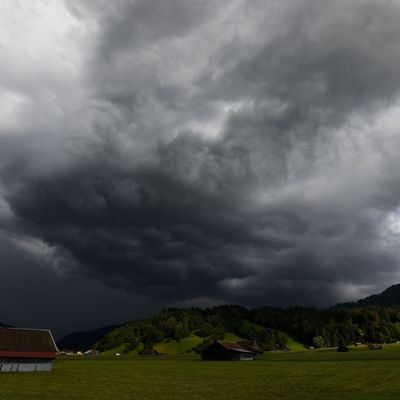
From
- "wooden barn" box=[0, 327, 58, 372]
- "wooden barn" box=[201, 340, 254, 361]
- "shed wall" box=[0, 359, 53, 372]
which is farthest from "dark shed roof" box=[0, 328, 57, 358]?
"wooden barn" box=[201, 340, 254, 361]

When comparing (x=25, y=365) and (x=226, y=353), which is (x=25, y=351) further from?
(x=226, y=353)

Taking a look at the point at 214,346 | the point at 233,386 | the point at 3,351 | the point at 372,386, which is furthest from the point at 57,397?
the point at 214,346

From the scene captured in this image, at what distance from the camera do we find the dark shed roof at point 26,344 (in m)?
81.8

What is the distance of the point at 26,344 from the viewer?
8550 cm

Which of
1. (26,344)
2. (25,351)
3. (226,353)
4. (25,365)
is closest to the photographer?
(25,365)

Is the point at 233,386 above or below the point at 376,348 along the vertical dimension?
below

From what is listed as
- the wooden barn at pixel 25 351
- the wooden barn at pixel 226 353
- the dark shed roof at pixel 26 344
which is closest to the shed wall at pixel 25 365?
the wooden barn at pixel 25 351

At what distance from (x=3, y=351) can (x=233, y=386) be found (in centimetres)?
4978

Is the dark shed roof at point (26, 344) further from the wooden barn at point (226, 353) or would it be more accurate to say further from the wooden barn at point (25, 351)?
the wooden barn at point (226, 353)

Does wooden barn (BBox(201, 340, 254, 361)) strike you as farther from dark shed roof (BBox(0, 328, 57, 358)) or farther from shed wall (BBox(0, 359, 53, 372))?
shed wall (BBox(0, 359, 53, 372))

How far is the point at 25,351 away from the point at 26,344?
7.18 feet

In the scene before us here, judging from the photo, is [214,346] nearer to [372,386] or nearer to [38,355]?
[38,355]

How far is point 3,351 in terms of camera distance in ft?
263

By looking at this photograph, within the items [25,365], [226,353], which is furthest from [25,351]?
[226,353]
